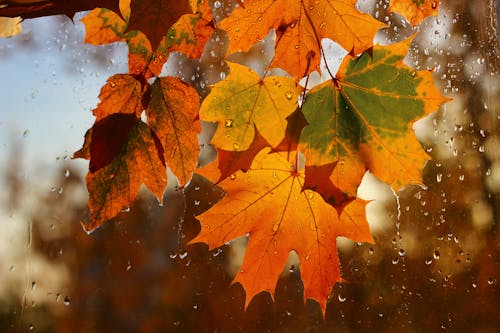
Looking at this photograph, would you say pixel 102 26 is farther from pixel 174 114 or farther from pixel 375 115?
pixel 375 115

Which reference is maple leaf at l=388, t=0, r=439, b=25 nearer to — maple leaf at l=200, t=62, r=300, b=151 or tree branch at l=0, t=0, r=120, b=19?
maple leaf at l=200, t=62, r=300, b=151

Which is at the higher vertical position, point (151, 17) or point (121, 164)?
point (151, 17)

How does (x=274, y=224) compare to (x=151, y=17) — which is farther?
(x=274, y=224)

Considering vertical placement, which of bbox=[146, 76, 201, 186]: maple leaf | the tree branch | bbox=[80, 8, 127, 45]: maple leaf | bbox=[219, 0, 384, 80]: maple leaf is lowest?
bbox=[146, 76, 201, 186]: maple leaf

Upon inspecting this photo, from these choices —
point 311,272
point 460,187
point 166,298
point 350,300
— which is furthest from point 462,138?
point 311,272

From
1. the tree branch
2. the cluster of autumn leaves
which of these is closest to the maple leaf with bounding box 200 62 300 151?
the cluster of autumn leaves

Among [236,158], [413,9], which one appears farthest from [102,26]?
[413,9]

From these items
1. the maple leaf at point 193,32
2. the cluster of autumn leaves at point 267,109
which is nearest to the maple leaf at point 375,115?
the cluster of autumn leaves at point 267,109
